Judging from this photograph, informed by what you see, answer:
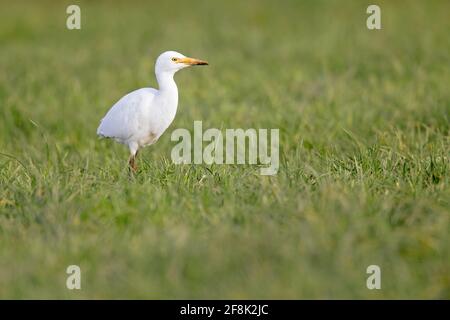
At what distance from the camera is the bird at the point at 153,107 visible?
6.72 meters

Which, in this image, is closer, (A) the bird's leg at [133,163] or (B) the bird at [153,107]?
(A) the bird's leg at [133,163]

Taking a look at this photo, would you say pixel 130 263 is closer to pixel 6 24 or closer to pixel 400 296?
pixel 400 296

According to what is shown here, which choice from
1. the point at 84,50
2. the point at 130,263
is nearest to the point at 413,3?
the point at 84,50

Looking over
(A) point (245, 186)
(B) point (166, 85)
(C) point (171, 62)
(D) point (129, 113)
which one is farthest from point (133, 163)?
(A) point (245, 186)

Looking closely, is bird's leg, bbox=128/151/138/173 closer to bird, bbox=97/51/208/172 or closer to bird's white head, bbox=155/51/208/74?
bird, bbox=97/51/208/172

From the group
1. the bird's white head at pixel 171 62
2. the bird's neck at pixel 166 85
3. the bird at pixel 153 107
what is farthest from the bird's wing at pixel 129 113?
the bird's white head at pixel 171 62

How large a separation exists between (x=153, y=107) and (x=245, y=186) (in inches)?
55.9

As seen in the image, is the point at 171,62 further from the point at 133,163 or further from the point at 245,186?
the point at 245,186

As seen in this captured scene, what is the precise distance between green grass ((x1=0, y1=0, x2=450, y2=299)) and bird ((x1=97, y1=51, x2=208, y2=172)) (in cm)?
28

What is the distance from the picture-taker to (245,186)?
18.8 feet

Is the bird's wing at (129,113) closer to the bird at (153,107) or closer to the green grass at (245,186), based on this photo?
the bird at (153,107)

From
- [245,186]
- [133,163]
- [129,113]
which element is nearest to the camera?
[245,186]

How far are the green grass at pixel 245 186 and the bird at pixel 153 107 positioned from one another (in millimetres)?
284

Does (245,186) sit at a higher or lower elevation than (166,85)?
lower
